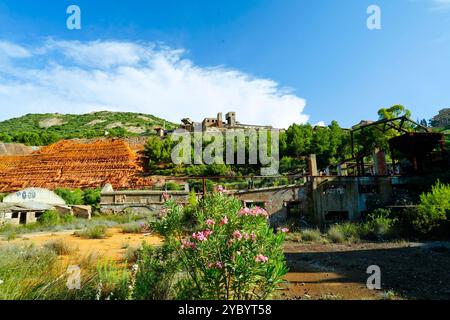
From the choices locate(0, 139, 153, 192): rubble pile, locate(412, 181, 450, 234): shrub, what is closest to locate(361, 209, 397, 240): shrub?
locate(412, 181, 450, 234): shrub

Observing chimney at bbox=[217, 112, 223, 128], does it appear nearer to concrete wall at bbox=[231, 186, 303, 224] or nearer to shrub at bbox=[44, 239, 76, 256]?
concrete wall at bbox=[231, 186, 303, 224]

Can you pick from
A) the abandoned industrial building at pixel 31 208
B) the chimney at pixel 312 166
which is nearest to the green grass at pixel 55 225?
the abandoned industrial building at pixel 31 208

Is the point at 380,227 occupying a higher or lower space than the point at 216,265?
lower

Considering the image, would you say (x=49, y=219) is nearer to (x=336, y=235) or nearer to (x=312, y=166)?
(x=312, y=166)

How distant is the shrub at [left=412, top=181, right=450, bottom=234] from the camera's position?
12586 millimetres

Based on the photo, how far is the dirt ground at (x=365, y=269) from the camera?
6.34 meters

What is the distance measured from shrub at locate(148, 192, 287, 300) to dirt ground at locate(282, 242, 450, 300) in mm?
2941

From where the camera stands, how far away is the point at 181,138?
195 feet

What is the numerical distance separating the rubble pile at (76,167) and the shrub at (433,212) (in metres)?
38.6

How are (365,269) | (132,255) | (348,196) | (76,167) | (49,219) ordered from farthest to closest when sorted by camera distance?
(76,167) < (49,219) < (348,196) < (132,255) < (365,269)

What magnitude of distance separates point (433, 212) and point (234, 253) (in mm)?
13090

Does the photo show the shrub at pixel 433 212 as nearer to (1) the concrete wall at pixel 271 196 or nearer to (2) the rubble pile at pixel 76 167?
(1) the concrete wall at pixel 271 196

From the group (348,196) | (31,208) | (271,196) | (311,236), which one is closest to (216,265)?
(311,236)

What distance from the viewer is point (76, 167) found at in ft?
176
